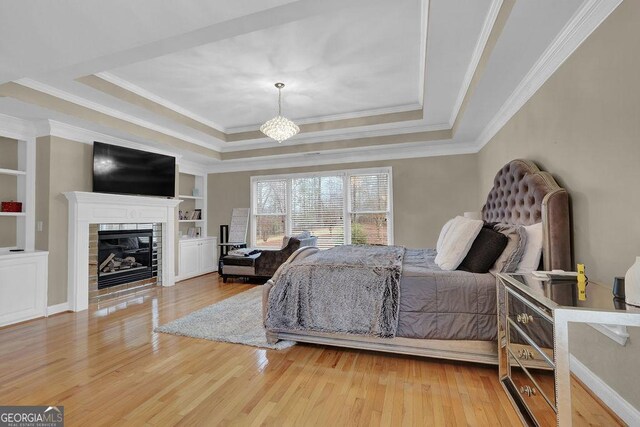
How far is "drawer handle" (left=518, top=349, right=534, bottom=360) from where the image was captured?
5.18ft

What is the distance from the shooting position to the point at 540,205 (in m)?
2.32

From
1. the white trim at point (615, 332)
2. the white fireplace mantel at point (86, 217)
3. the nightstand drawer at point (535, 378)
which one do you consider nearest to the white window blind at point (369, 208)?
the white fireplace mantel at point (86, 217)

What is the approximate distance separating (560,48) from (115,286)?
5763mm

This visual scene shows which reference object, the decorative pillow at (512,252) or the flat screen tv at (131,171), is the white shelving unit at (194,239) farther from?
the decorative pillow at (512,252)

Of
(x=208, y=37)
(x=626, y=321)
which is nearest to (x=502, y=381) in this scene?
(x=626, y=321)

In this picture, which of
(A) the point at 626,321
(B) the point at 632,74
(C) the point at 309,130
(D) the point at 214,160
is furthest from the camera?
(D) the point at 214,160

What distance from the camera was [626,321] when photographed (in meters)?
1.12

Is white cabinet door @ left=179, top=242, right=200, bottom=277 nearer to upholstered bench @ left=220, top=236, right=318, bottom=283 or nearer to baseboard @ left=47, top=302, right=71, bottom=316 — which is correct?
upholstered bench @ left=220, top=236, right=318, bottom=283

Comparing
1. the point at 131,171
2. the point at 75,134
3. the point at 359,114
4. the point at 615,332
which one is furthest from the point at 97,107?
the point at 615,332

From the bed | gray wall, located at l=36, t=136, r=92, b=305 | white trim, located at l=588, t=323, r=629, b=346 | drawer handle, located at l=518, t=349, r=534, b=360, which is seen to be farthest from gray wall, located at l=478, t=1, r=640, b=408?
gray wall, located at l=36, t=136, r=92, b=305

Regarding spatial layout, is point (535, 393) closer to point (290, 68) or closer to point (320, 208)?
point (290, 68)

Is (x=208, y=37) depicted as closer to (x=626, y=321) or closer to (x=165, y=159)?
(x=626, y=321)

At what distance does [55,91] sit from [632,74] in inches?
188

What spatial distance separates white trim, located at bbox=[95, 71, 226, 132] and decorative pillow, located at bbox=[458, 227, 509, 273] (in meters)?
3.94
